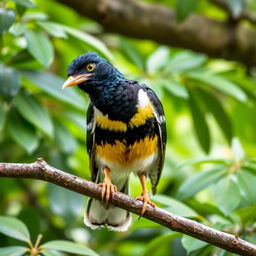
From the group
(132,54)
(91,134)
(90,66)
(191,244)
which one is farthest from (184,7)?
(191,244)

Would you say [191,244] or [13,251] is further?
[191,244]

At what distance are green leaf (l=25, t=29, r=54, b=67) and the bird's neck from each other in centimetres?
41

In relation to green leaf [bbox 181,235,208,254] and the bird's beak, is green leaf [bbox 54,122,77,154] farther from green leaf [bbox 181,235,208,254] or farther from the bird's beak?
green leaf [bbox 181,235,208,254]

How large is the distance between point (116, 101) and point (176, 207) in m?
0.85

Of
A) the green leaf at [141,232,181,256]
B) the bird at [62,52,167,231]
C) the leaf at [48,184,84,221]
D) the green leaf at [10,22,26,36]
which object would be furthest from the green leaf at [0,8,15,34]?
the green leaf at [141,232,181,256]

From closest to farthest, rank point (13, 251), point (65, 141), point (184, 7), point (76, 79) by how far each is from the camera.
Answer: point (13, 251), point (76, 79), point (65, 141), point (184, 7)

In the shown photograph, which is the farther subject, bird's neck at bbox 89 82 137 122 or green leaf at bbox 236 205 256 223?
bird's neck at bbox 89 82 137 122

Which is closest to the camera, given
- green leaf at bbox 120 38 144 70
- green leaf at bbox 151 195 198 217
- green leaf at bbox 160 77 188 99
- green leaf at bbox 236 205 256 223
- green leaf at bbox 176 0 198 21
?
green leaf at bbox 236 205 256 223

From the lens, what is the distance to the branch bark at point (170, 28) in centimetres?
552

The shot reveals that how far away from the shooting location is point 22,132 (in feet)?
14.3

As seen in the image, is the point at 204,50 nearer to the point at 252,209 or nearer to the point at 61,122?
the point at 61,122

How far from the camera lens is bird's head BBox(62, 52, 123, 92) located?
4.09 meters

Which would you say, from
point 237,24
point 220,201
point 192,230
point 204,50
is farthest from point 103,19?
point 192,230

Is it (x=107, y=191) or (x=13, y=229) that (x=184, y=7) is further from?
(x=13, y=229)
